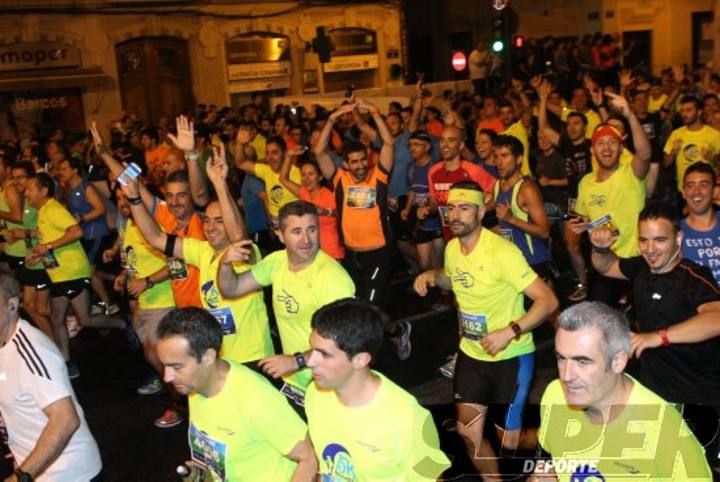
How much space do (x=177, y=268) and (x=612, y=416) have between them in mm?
3495

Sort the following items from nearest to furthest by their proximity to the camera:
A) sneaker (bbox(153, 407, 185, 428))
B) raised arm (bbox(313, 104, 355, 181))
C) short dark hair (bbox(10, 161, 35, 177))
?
sneaker (bbox(153, 407, 185, 428)) < raised arm (bbox(313, 104, 355, 181)) < short dark hair (bbox(10, 161, 35, 177))

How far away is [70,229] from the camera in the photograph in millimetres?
7332

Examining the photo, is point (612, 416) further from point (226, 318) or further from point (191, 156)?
point (191, 156)

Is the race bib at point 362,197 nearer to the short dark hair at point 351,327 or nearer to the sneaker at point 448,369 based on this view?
the sneaker at point 448,369

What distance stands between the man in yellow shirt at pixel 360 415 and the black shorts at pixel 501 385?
4.97ft

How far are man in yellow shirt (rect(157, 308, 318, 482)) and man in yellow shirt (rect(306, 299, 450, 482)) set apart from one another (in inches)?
4.9

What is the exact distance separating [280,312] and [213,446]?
1.36 meters

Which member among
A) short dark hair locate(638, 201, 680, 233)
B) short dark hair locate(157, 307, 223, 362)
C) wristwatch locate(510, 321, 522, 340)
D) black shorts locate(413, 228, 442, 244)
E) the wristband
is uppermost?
the wristband

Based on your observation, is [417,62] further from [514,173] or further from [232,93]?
[514,173]

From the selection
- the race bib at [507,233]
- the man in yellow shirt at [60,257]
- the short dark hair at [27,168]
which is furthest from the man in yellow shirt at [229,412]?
the short dark hair at [27,168]

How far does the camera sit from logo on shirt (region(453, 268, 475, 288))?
4707mm

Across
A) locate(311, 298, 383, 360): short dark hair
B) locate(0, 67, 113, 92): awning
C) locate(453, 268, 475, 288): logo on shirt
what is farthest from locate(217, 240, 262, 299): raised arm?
locate(0, 67, 113, 92): awning

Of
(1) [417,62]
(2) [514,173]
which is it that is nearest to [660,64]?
(1) [417,62]

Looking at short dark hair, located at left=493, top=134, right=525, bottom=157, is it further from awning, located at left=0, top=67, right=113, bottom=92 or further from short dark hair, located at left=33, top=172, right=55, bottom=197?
awning, located at left=0, top=67, right=113, bottom=92
